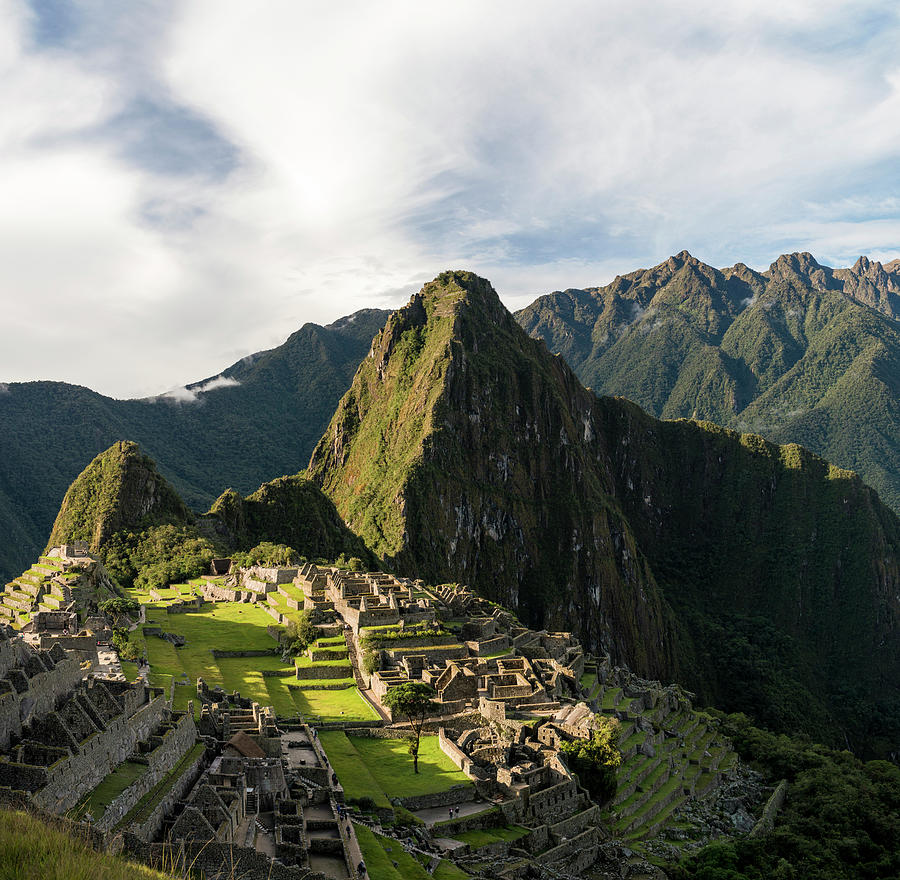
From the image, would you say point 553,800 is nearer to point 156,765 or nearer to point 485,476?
point 156,765

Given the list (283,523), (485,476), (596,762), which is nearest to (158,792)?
(596,762)

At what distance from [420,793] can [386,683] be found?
10537mm

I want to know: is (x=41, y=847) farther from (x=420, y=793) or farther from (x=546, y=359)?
(x=546, y=359)

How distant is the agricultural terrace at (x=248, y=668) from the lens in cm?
3550

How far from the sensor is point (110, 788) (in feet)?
61.8

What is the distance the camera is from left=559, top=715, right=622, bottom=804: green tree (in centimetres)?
3306

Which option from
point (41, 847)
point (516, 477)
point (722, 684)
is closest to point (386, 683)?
point (41, 847)

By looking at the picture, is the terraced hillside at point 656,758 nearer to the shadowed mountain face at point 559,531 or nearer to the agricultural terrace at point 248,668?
the agricultural terrace at point 248,668

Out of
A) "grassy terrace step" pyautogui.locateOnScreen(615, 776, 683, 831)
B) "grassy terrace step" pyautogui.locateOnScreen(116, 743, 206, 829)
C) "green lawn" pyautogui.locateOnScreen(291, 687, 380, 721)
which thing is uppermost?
"grassy terrace step" pyautogui.locateOnScreen(116, 743, 206, 829)

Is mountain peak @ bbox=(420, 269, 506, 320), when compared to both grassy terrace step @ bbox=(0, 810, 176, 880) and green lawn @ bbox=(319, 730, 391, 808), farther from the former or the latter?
grassy terrace step @ bbox=(0, 810, 176, 880)

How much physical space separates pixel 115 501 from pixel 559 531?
94.1 m

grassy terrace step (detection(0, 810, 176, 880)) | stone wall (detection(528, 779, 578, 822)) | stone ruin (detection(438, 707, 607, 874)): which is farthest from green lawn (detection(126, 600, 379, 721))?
grassy terrace step (detection(0, 810, 176, 880))

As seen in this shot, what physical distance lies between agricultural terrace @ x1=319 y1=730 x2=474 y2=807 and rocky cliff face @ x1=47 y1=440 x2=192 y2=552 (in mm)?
61530

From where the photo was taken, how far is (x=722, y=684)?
419 ft
